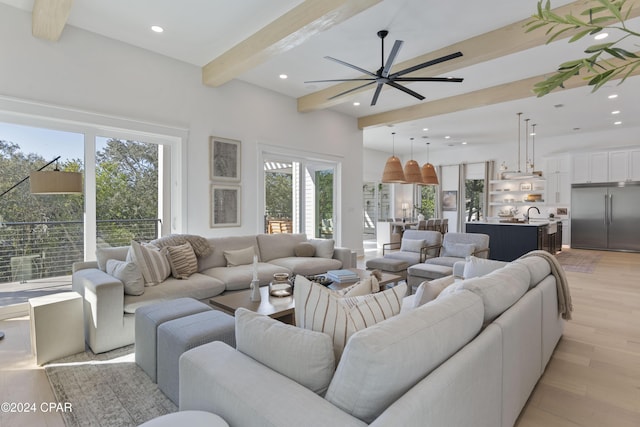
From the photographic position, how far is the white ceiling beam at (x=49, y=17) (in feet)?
10.3

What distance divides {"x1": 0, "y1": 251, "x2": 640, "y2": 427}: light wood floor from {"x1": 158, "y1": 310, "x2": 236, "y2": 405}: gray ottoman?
1.90 ft

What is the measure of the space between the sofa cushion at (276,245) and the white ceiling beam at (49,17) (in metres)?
3.13

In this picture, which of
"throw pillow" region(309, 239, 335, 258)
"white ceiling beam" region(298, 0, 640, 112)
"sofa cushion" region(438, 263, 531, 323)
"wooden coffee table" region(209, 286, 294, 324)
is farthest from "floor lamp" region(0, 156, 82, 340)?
"white ceiling beam" region(298, 0, 640, 112)

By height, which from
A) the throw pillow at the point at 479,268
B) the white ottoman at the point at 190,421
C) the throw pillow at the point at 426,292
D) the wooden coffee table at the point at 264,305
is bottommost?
the wooden coffee table at the point at 264,305

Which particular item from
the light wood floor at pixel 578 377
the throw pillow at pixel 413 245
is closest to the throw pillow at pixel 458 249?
the throw pillow at pixel 413 245

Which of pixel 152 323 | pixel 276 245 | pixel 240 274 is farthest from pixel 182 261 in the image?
pixel 276 245

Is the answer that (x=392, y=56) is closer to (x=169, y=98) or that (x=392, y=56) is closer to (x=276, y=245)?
(x=276, y=245)

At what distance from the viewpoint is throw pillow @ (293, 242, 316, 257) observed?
4.81 m

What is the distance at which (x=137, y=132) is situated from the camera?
4441 mm

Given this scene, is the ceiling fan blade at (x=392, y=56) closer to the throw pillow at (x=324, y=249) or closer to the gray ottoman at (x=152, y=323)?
the throw pillow at (x=324, y=249)

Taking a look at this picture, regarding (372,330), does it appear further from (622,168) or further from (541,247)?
(622,168)

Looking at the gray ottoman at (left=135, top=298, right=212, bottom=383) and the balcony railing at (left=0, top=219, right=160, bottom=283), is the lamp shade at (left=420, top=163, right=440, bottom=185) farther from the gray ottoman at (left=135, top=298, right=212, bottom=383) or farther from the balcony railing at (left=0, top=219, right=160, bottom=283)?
the gray ottoman at (left=135, top=298, right=212, bottom=383)

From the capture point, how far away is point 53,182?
321 cm

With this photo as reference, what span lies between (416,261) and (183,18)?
4.28 metres
